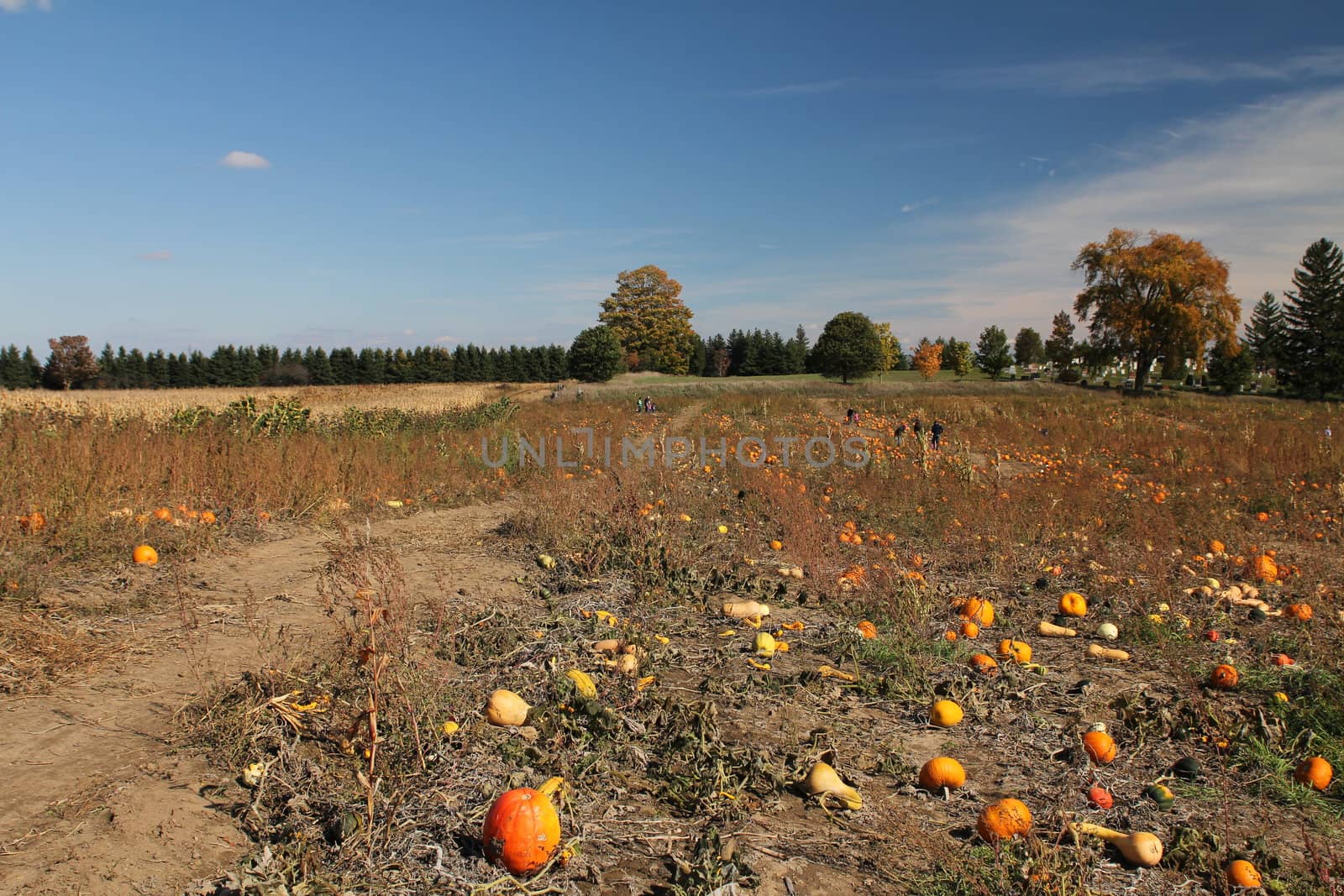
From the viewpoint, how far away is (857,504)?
336 inches

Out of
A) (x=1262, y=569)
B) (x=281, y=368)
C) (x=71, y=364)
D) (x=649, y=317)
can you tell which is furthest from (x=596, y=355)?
(x=1262, y=569)

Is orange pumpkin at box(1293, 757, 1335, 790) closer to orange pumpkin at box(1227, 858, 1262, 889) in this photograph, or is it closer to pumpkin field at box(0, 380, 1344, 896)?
pumpkin field at box(0, 380, 1344, 896)

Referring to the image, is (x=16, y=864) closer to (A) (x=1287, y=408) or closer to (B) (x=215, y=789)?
(B) (x=215, y=789)

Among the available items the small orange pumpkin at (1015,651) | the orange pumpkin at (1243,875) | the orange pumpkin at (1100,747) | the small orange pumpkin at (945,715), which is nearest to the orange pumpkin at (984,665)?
the small orange pumpkin at (1015,651)

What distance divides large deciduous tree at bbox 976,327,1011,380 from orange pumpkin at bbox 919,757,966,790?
3133 inches

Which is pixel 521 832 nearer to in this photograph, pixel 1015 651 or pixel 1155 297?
pixel 1015 651

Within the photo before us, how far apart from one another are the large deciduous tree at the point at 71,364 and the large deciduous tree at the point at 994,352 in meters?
88.5

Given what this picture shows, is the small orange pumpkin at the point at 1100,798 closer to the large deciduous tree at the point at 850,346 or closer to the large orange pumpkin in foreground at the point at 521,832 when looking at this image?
the large orange pumpkin in foreground at the point at 521,832

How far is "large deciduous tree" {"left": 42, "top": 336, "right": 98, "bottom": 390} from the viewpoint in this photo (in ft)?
205

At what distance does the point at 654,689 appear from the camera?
12.8 feet

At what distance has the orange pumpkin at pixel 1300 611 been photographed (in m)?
4.94

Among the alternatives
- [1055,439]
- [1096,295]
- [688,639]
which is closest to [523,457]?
[688,639]

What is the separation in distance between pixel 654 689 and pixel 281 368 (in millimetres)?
77455

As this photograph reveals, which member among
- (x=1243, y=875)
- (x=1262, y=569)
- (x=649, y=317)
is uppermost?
(x=649, y=317)
